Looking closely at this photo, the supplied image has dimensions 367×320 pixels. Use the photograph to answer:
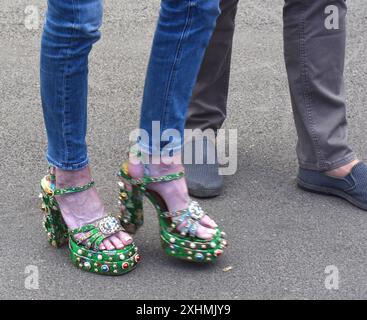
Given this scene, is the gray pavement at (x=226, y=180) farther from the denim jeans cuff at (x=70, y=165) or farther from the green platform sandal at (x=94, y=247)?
the denim jeans cuff at (x=70, y=165)

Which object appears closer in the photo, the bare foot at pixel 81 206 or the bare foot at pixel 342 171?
the bare foot at pixel 81 206

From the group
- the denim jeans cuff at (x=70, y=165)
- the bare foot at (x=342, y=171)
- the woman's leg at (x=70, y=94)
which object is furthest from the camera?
the bare foot at (x=342, y=171)

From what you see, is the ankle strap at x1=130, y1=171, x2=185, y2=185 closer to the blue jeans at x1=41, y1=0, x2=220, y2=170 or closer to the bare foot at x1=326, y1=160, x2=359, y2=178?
the blue jeans at x1=41, y1=0, x2=220, y2=170

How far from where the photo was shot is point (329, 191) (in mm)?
3006

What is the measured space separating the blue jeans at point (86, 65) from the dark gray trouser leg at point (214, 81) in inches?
21.3

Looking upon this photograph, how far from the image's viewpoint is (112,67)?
4070 millimetres

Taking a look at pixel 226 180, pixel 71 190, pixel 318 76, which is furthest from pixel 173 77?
pixel 226 180

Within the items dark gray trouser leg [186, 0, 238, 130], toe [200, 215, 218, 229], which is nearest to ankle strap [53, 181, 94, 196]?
toe [200, 215, 218, 229]

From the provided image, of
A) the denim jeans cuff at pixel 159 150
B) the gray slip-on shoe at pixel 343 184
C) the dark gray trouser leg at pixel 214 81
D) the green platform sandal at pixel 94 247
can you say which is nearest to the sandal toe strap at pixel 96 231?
the green platform sandal at pixel 94 247

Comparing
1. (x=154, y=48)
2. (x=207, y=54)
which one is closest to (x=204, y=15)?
(x=154, y=48)

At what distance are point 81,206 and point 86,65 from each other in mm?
413

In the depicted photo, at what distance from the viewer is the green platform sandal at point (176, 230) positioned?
8.31 ft

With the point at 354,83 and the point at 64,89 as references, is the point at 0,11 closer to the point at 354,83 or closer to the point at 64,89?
the point at 354,83

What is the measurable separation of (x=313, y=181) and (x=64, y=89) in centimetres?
101
